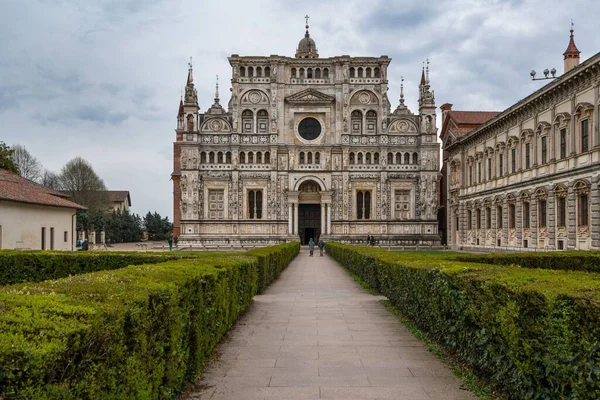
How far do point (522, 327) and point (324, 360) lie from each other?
4.09 m

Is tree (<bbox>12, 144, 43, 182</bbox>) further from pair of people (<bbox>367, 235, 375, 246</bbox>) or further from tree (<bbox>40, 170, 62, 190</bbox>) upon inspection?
pair of people (<bbox>367, 235, 375, 246</bbox>)

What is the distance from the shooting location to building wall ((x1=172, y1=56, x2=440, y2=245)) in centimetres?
6169

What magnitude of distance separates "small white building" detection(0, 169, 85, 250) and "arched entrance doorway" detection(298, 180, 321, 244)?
88.7 feet

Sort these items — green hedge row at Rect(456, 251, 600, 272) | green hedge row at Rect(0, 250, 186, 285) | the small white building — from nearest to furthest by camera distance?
green hedge row at Rect(456, 251, 600, 272), green hedge row at Rect(0, 250, 186, 285), the small white building

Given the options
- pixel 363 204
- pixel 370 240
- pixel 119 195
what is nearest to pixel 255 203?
pixel 363 204

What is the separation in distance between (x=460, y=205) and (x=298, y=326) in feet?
149

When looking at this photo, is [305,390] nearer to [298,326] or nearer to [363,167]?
[298,326]

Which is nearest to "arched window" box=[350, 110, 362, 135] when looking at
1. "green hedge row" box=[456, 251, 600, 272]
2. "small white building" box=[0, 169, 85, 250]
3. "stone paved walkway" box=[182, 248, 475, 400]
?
"small white building" box=[0, 169, 85, 250]

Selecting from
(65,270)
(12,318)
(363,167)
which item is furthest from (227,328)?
(363,167)

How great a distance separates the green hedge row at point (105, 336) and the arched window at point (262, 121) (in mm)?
54108

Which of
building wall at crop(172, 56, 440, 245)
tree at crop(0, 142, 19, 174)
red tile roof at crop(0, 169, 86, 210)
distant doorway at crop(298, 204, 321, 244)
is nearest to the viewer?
red tile roof at crop(0, 169, 86, 210)

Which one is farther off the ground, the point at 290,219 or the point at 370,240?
the point at 290,219

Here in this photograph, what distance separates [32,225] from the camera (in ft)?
117

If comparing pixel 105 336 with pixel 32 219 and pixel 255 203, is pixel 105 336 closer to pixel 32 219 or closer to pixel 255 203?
pixel 32 219
